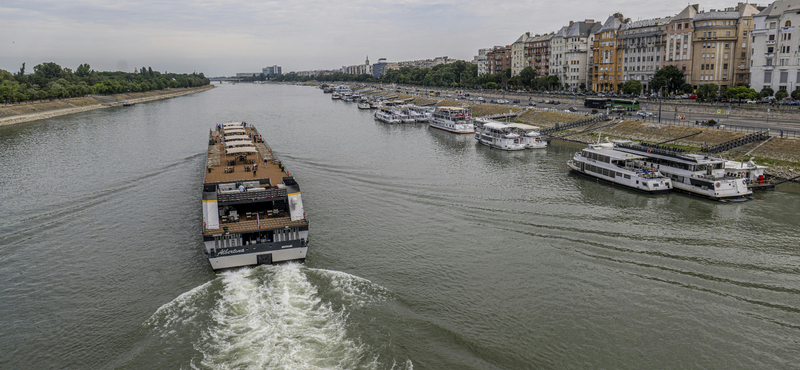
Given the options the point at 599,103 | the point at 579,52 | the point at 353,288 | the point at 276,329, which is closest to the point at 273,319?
the point at 276,329

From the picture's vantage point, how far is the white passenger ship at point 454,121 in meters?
85.2

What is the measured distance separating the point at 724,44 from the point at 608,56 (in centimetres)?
2670

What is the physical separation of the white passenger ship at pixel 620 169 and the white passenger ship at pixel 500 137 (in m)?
15.2

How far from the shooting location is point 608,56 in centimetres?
11688

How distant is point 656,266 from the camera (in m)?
25.7

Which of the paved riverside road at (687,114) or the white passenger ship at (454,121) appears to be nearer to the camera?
the paved riverside road at (687,114)

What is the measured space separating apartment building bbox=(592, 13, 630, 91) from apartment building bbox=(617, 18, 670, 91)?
1529 mm

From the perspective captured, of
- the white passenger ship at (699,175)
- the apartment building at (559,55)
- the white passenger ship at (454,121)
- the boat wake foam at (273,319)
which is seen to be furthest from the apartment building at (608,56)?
the boat wake foam at (273,319)

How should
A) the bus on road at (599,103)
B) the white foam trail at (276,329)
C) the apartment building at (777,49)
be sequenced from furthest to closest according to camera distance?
the bus on road at (599,103), the apartment building at (777,49), the white foam trail at (276,329)

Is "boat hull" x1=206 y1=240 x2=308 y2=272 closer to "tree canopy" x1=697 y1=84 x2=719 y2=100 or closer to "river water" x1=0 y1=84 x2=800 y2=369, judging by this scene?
"river water" x1=0 y1=84 x2=800 y2=369

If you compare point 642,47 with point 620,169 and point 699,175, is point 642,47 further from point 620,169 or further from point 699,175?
point 699,175

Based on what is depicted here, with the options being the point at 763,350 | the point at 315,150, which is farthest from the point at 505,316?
the point at 315,150

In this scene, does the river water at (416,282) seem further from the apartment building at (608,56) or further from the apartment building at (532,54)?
the apartment building at (532,54)

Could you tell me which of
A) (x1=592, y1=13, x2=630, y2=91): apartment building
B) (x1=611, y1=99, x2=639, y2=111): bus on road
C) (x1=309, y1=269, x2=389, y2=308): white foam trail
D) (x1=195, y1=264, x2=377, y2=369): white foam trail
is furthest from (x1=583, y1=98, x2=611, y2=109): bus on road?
(x1=195, y1=264, x2=377, y2=369): white foam trail
